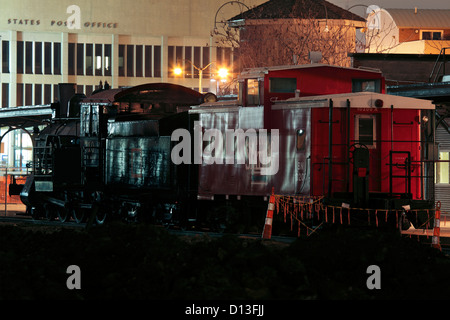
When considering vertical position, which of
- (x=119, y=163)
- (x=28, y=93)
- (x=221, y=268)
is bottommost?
(x=221, y=268)

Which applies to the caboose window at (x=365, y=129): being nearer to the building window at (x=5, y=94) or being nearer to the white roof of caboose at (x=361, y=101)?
the white roof of caboose at (x=361, y=101)

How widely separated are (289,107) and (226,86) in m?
37.1

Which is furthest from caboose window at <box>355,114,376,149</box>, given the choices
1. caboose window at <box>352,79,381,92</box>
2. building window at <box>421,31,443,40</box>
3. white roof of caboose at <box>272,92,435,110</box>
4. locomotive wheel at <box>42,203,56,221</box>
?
building window at <box>421,31,443,40</box>

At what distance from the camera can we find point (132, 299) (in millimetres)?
10188

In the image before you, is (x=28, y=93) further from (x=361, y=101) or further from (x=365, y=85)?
(x=361, y=101)

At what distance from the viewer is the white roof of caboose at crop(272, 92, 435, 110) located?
65.5 ft

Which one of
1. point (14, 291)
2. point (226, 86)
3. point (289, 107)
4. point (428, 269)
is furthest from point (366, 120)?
point (226, 86)

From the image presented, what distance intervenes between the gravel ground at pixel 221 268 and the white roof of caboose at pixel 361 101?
22.5 feet

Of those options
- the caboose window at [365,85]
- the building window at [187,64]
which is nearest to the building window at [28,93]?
the building window at [187,64]

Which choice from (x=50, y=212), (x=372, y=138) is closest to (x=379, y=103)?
(x=372, y=138)

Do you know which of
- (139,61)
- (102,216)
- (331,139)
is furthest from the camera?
(139,61)

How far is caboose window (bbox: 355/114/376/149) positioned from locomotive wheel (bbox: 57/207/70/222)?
39.3ft

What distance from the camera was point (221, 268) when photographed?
11.2 m

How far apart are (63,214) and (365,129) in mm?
12804
